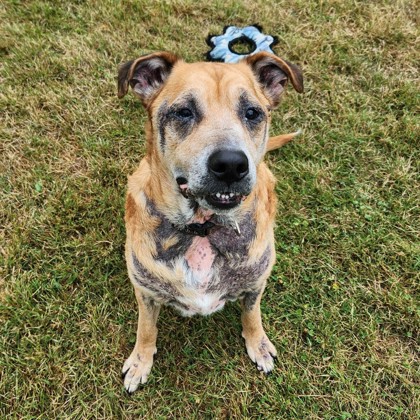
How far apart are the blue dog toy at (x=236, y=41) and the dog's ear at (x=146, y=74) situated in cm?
236

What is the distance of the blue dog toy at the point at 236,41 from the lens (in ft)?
17.2

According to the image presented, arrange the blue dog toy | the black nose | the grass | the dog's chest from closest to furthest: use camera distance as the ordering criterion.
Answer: the black nose → the dog's chest → the grass → the blue dog toy

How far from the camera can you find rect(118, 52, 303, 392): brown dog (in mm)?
A: 2531

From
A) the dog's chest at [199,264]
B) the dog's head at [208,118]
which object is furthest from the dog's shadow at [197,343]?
the dog's head at [208,118]

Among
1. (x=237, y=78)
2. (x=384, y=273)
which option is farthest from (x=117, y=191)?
(x=384, y=273)

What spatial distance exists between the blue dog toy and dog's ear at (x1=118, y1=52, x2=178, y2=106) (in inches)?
92.8

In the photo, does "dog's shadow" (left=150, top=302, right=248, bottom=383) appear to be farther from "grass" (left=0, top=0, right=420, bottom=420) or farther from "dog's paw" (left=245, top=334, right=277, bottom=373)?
"dog's paw" (left=245, top=334, right=277, bottom=373)

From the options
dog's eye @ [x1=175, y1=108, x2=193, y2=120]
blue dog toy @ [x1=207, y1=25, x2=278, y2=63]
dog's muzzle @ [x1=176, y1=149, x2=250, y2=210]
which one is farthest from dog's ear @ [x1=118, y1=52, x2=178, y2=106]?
blue dog toy @ [x1=207, y1=25, x2=278, y2=63]

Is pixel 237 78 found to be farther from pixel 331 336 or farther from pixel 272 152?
pixel 331 336

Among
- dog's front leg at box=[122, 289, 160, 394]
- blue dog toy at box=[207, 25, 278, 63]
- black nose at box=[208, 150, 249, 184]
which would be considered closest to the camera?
black nose at box=[208, 150, 249, 184]

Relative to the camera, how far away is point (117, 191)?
452cm

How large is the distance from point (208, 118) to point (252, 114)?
13.9 inches

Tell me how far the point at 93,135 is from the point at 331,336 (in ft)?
11.1

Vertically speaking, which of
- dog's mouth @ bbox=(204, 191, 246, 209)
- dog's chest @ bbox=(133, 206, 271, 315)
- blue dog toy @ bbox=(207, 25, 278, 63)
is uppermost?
dog's mouth @ bbox=(204, 191, 246, 209)
